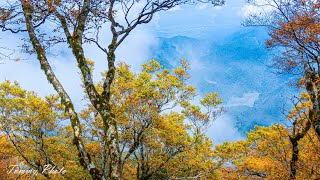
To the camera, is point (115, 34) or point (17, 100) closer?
point (115, 34)

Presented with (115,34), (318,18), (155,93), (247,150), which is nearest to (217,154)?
(247,150)

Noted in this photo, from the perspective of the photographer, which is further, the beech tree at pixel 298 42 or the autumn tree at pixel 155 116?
the autumn tree at pixel 155 116

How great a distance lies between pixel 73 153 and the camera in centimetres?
1488

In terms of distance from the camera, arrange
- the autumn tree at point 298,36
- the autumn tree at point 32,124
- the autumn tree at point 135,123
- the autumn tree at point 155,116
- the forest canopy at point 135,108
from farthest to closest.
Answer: the autumn tree at point 32,124 → the autumn tree at point 135,123 → the autumn tree at point 155,116 → the autumn tree at point 298,36 → the forest canopy at point 135,108

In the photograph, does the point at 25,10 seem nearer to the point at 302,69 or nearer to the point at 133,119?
the point at 133,119

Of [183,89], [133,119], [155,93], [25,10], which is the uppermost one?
[183,89]

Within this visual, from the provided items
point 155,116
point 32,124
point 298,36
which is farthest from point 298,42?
point 32,124

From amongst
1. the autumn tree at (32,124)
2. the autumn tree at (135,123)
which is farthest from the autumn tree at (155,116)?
the autumn tree at (32,124)

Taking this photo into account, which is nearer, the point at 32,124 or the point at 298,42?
the point at 298,42

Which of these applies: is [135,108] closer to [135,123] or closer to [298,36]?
[135,123]

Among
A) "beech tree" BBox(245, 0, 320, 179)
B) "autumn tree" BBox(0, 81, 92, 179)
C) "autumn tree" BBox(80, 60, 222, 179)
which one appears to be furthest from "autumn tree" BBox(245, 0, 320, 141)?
"autumn tree" BBox(0, 81, 92, 179)

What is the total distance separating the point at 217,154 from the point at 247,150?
17.0 feet

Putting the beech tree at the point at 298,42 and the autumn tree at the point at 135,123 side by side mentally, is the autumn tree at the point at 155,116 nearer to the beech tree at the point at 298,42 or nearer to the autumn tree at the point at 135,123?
the autumn tree at the point at 135,123

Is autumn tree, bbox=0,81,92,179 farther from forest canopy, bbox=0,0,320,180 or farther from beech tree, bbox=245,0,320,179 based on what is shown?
beech tree, bbox=245,0,320,179
